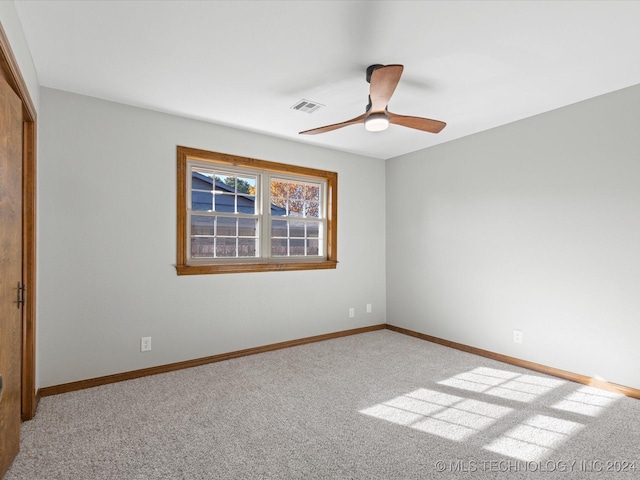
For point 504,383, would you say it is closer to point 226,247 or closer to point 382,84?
point 382,84

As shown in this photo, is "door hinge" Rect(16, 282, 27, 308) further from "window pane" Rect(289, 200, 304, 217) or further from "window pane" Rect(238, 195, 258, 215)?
"window pane" Rect(289, 200, 304, 217)

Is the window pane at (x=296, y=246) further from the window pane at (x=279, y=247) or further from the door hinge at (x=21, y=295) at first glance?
the door hinge at (x=21, y=295)

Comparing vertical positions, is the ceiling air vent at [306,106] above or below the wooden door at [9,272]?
above

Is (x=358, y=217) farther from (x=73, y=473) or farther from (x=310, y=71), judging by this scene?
(x=73, y=473)

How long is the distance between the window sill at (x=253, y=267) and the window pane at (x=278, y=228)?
35cm

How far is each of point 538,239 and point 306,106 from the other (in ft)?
8.34

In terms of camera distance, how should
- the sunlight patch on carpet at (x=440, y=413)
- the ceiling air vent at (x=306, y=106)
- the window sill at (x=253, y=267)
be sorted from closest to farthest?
the sunlight patch on carpet at (x=440, y=413) → the ceiling air vent at (x=306, y=106) → the window sill at (x=253, y=267)

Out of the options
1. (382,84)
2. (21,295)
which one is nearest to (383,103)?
(382,84)

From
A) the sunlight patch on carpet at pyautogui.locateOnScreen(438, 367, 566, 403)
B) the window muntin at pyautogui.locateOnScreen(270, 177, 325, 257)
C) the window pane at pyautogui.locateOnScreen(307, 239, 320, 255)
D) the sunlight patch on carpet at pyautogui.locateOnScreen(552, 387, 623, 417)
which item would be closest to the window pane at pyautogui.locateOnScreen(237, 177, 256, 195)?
the window muntin at pyautogui.locateOnScreen(270, 177, 325, 257)

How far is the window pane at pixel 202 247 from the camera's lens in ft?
12.3

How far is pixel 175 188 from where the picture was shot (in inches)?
139

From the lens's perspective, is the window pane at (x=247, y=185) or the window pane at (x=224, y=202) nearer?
the window pane at (x=224, y=202)

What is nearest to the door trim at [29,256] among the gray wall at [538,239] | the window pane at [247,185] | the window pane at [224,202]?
the window pane at [224,202]

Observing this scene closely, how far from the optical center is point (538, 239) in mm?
Result: 3500
